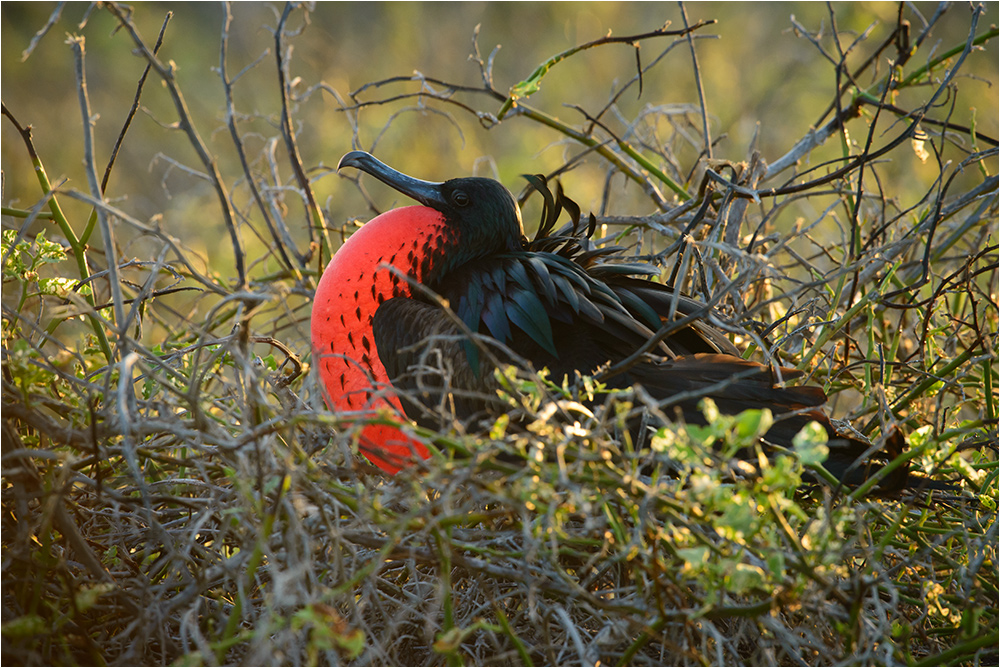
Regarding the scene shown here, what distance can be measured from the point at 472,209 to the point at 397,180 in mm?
185

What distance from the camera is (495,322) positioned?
1.49 meters

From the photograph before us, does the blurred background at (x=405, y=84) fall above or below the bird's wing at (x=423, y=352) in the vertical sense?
above

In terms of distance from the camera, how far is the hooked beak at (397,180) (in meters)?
1.70

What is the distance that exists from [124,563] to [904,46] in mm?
1905

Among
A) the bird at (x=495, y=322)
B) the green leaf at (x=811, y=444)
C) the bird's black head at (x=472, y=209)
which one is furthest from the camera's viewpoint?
the bird's black head at (x=472, y=209)

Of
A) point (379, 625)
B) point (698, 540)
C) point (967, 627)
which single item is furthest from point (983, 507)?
point (379, 625)

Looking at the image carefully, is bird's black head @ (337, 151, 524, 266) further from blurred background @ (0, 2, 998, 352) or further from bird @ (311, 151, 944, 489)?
blurred background @ (0, 2, 998, 352)

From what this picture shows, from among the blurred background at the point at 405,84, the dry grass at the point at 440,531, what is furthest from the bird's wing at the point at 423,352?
the blurred background at the point at 405,84

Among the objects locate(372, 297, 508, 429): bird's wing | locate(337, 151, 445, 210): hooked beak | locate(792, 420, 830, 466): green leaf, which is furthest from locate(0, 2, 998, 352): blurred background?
locate(792, 420, 830, 466): green leaf

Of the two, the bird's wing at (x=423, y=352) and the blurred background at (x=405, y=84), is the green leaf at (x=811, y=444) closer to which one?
the bird's wing at (x=423, y=352)

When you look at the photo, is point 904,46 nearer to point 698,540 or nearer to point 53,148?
point 698,540

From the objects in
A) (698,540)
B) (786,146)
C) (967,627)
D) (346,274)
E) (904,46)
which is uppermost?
(786,146)

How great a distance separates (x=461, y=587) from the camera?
1.31 metres

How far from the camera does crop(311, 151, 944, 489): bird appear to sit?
137 centimetres
